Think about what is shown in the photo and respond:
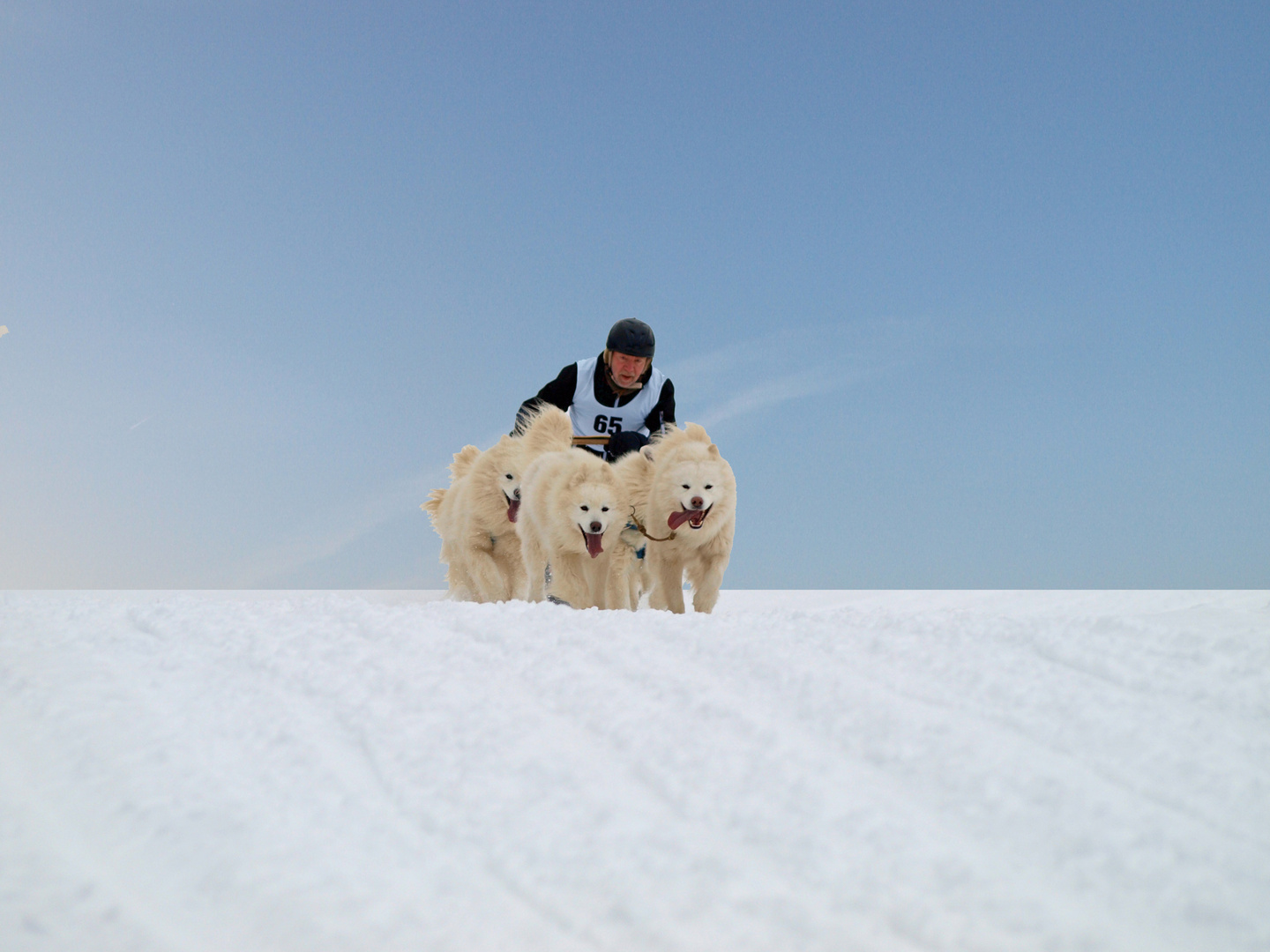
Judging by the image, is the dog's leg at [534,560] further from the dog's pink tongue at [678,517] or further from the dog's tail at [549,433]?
the dog's pink tongue at [678,517]

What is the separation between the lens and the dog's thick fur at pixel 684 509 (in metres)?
4.17

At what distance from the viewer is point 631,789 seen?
5.42ft

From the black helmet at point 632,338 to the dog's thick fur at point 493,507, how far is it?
0.52 m

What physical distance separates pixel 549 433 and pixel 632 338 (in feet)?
2.38

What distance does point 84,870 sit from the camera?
1426 millimetres

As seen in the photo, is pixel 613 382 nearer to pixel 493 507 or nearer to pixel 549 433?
pixel 549 433

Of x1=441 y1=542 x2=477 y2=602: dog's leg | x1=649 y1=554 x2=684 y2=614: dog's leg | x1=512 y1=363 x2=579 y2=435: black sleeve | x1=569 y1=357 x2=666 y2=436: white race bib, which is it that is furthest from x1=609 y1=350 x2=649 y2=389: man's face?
x1=441 y1=542 x2=477 y2=602: dog's leg

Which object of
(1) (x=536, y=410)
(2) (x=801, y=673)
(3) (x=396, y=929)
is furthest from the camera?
(1) (x=536, y=410)

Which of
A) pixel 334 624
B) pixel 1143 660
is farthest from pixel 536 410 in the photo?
pixel 1143 660

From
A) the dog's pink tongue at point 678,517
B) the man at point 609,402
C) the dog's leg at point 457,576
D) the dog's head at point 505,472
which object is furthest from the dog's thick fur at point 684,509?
the dog's leg at point 457,576

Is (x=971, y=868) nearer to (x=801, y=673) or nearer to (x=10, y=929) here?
(x=801, y=673)

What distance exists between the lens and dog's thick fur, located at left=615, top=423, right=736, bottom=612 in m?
4.17

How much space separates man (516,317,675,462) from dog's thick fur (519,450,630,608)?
764 millimetres

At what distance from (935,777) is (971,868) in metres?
0.29
